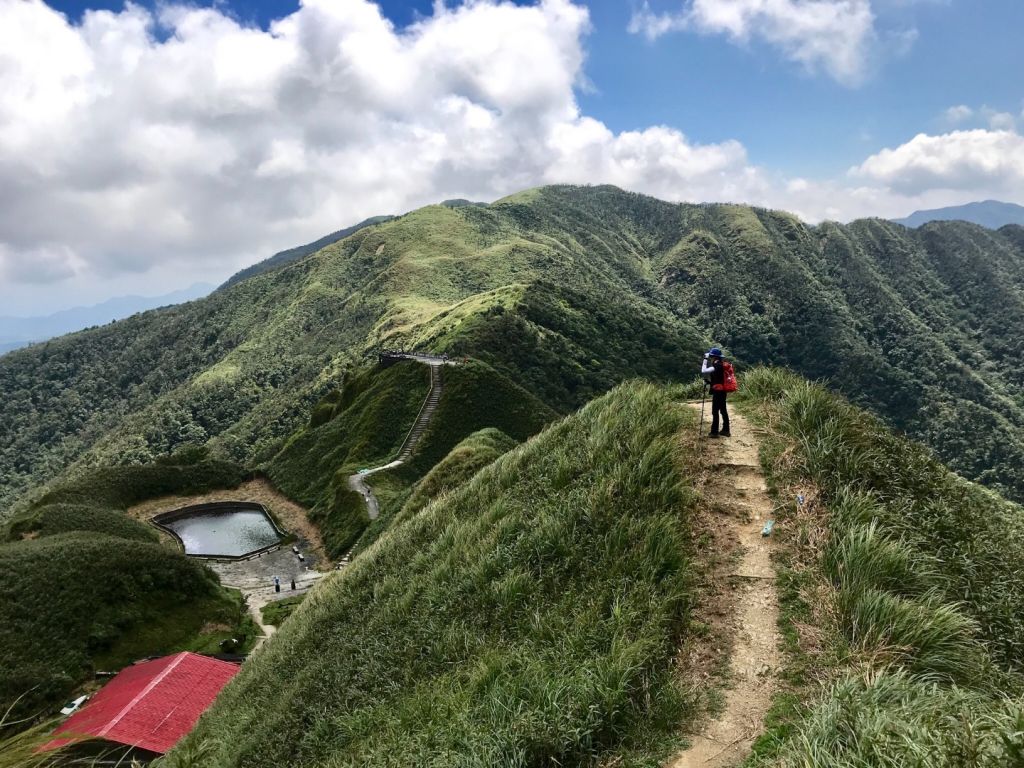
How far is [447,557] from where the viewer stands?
11.1 meters

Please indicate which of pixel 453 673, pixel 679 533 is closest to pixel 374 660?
pixel 453 673

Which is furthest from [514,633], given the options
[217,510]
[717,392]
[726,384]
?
[217,510]

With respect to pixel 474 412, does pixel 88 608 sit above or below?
below

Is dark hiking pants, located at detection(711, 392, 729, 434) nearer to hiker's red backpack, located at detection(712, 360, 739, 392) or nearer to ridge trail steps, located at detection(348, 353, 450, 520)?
hiker's red backpack, located at detection(712, 360, 739, 392)

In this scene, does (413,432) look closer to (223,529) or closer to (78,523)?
(223,529)

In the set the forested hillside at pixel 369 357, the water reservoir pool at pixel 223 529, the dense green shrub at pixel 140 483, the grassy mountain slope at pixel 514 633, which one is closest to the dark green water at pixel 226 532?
the water reservoir pool at pixel 223 529

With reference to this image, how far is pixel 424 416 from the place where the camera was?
59.0 metres

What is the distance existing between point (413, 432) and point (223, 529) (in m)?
19.5

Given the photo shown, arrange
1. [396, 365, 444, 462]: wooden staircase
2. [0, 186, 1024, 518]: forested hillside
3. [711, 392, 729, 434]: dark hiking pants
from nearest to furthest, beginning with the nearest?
[711, 392, 729, 434]: dark hiking pants, [396, 365, 444, 462]: wooden staircase, [0, 186, 1024, 518]: forested hillside

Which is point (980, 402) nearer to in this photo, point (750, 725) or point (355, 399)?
point (355, 399)

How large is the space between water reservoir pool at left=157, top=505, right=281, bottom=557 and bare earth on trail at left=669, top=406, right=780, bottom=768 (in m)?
45.2

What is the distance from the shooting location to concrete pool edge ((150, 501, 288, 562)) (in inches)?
1750

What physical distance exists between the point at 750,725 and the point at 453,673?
13.4 feet

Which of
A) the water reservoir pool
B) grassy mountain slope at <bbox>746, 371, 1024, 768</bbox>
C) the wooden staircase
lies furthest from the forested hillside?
grassy mountain slope at <bbox>746, 371, 1024, 768</bbox>
